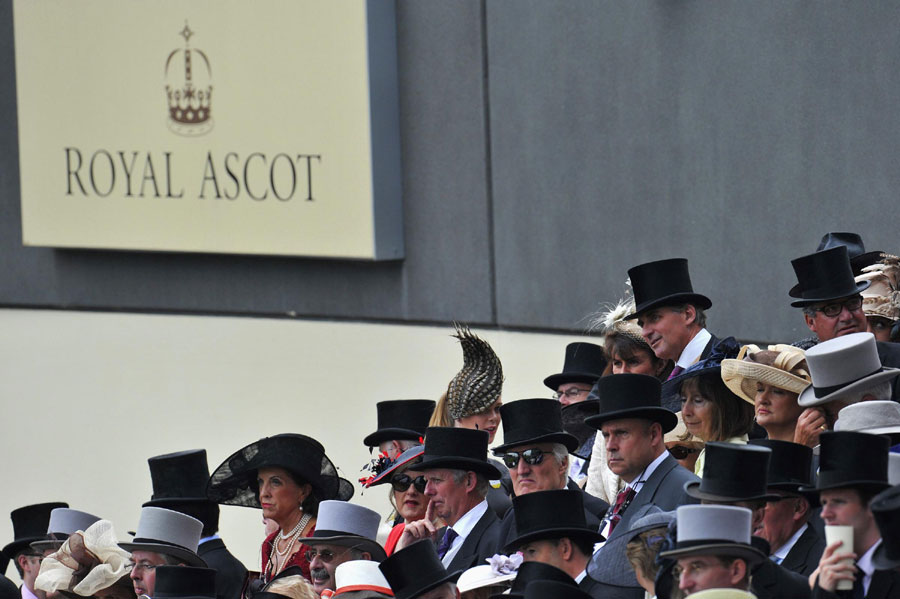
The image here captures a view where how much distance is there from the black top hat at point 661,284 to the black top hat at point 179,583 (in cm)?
205

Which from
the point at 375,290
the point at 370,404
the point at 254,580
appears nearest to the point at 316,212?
the point at 375,290

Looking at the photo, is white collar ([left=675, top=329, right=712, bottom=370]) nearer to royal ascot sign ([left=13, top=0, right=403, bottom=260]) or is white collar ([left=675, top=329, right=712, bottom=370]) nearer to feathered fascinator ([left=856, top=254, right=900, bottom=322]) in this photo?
feathered fascinator ([left=856, top=254, right=900, bottom=322])

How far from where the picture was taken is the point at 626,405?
532cm

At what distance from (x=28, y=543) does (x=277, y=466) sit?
173cm

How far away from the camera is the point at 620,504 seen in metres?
5.39

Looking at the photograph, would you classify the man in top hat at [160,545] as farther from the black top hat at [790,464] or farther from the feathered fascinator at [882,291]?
the feathered fascinator at [882,291]

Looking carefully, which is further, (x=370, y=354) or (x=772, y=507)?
(x=370, y=354)

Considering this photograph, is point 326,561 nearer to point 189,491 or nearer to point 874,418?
point 189,491

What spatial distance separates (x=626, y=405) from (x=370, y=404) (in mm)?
6590

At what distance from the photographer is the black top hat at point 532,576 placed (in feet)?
15.4

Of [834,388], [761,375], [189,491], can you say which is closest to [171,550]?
[189,491]

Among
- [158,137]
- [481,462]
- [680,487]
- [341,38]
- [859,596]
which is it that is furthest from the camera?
[158,137]

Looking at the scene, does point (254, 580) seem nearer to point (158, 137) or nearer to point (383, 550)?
point (383, 550)

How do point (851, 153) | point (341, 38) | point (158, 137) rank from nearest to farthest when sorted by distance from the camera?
1. point (851, 153)
2. point (341, 38)
3. point (158, 137)
